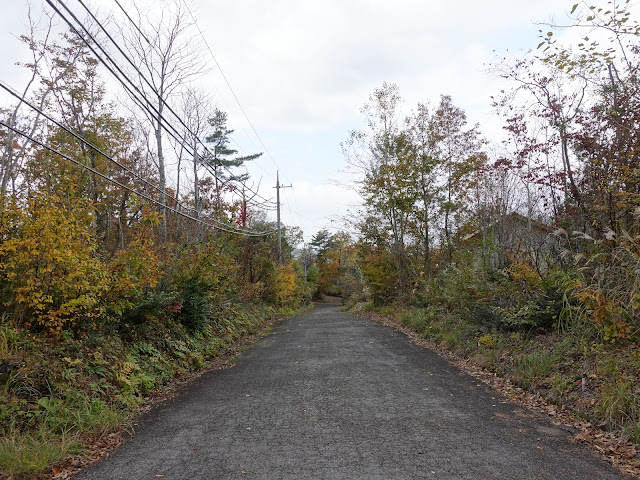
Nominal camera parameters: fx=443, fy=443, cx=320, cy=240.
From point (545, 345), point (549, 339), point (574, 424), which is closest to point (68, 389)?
point (574, 424)

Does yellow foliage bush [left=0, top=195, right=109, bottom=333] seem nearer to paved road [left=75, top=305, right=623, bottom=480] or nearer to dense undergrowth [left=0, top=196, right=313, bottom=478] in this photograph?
dense undergrowth [left=0, top=196, right=313, bottom=478]

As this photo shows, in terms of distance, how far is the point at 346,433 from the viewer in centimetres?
500

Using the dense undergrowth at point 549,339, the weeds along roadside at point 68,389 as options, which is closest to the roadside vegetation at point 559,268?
the dense undergrowth at point 549,339

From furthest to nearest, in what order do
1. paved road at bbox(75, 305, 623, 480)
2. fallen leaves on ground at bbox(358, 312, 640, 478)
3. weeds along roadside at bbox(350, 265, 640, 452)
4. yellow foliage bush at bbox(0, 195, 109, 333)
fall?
yellow foliage bush at bbox(0, 195, 109, 333) < weeds along roadside at bbox(350, 265, 640, 452) < fallen leaves on ground at bbox(358, 312, 640, 478) < paved road at bbox(75, 305, 623, 480)

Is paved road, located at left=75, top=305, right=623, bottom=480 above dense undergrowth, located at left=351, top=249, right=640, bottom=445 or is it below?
below

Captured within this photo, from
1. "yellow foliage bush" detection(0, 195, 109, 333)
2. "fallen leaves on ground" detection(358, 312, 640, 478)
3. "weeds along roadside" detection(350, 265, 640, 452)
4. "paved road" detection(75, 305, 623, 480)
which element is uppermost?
"yellow foliage bush" detection(0, 195, 109, 333)

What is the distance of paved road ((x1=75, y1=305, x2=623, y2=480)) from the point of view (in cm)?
407

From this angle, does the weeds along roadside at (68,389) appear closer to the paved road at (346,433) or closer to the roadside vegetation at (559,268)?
the paved road at (346,433)

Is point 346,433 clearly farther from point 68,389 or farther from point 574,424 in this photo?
point 68,389

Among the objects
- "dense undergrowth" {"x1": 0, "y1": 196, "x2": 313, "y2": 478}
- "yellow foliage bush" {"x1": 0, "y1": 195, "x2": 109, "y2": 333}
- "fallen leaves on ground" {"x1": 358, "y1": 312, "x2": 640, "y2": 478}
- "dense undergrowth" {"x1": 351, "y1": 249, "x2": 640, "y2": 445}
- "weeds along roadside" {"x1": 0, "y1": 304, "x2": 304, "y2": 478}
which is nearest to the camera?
"fallen leaves on ground" {"x1": 358, "y1": 312, "x2": 640, "y2": 478}

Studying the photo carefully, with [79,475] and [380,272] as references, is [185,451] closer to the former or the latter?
[79,475]

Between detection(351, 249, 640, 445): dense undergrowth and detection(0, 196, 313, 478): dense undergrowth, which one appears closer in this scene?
detection(0, 196, 313, 478): dense undergrowth

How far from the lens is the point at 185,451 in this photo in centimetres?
465

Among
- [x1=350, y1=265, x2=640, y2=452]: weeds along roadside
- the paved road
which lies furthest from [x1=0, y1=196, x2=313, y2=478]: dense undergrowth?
[x1=350, y1=265, x2=640, y2=452]: weeds along roadside
